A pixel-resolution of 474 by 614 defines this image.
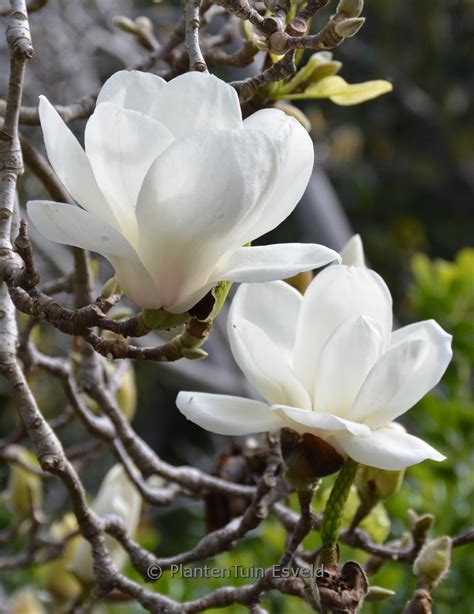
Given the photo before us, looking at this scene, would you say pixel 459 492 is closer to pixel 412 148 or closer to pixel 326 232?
Result: pixel 326 232

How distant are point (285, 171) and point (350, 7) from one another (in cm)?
13

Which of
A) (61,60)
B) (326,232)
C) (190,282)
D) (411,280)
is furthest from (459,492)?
(411,280)

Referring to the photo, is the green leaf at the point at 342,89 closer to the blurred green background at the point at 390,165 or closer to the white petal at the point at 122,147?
the white petal at the point at 122,147

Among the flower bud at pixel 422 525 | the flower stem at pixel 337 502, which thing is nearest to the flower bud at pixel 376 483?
the flower bud at pixel 422 525

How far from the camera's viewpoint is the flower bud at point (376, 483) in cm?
87

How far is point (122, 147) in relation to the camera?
586mm

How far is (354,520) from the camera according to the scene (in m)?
0.92

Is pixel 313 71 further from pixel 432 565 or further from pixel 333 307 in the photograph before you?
pixel 432 565

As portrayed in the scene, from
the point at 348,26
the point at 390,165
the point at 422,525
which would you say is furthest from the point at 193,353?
the point at 390,165

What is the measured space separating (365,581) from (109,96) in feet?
1.25

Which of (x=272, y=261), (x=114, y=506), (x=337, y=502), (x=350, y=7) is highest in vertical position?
(x=350, y=7)

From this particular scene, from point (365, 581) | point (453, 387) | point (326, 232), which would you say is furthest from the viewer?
point (326, 232)

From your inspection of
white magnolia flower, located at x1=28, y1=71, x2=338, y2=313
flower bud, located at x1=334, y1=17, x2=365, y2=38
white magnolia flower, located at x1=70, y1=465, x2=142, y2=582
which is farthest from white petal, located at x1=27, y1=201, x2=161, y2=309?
white magnolia flower, located at x1=70, y1=465, x2=142, y2=582

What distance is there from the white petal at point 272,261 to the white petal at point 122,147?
0.25ft
